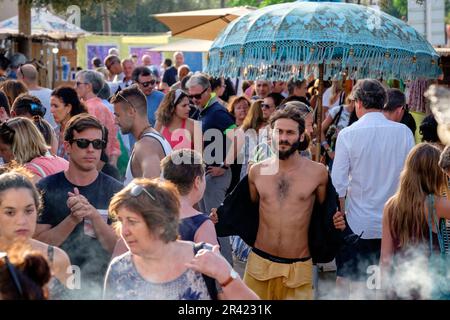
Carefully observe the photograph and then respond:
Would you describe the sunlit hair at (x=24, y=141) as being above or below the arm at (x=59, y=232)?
above

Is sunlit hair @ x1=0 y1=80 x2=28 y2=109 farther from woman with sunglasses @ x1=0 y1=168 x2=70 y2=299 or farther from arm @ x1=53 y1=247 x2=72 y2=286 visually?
arm @ x1=53 y1=247 x2=72 y2=286

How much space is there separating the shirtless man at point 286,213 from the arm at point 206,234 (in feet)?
4.08

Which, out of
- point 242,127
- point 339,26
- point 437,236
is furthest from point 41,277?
point 242,127

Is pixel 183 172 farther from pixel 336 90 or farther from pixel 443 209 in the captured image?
pixel 336 90

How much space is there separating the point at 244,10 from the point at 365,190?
33.3ft

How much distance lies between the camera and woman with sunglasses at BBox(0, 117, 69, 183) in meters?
6.51

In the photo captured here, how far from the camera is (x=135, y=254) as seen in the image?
436cm

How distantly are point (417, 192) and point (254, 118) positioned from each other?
4.42 meters

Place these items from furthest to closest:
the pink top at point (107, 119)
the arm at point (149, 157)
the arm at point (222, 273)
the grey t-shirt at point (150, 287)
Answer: the pink top at point (107, 119) < the arm at point (149, 157) < the grey t-shirt at point (150, 287) < the arm at point (222, 273)

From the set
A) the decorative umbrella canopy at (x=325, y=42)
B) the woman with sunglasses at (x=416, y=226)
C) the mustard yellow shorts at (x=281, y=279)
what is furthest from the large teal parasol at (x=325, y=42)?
the woman with sunglasses at (x=416, y=226)

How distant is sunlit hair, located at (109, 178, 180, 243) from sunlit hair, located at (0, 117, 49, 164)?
2238 mm

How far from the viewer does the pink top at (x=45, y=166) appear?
21.0 feet

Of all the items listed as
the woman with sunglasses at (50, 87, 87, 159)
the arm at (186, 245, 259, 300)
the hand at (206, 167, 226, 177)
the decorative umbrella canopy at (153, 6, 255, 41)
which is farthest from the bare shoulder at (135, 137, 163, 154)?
the decorative umbrella canopy at (153, 6, 255, 41)

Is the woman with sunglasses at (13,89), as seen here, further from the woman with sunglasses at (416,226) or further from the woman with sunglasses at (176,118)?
the woman with sunglasses at (416,226)
